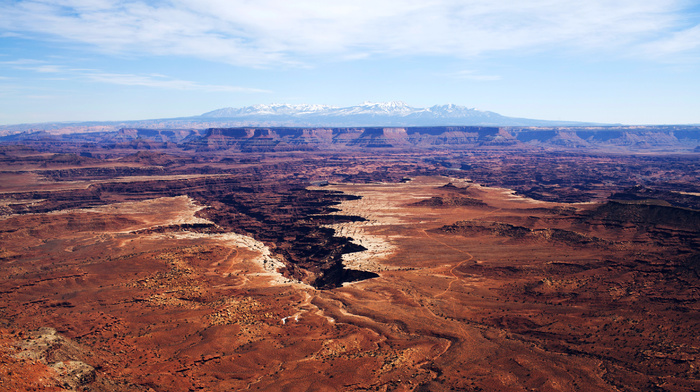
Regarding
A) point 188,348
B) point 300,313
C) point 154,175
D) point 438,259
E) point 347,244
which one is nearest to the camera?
point 188,348

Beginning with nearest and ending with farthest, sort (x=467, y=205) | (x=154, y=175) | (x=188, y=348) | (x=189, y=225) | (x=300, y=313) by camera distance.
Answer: (x=188, y=348) → (x=300, y=313) → (x=189, y=225) → (x=467, y=205) → (x=154, y=175)

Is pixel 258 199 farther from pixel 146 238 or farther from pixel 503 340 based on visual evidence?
pixel 503 340

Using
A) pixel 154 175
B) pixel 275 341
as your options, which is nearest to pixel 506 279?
pixel 275 341

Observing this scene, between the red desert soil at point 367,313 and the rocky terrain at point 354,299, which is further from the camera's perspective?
the rocky terrain at point 354,299

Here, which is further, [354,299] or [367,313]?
[354,299]

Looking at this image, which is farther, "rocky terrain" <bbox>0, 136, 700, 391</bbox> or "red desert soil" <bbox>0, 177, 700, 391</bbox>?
"rocky terrain" <bbox>0, 136, 700, 391</bbox>

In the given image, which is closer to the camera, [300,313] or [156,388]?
[156,388]

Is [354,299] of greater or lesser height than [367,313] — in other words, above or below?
below

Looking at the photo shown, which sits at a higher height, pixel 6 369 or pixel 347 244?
pixel 6 369
